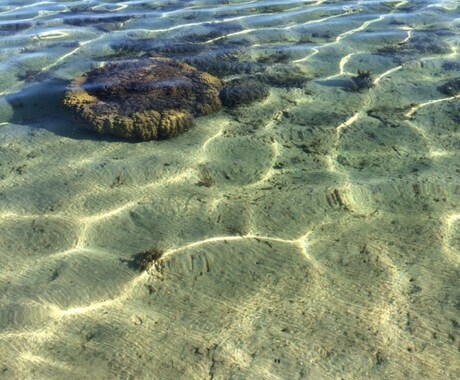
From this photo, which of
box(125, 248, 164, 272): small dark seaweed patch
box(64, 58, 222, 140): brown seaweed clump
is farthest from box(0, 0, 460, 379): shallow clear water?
box(64, 58, 222, 140): brown seaweed clump

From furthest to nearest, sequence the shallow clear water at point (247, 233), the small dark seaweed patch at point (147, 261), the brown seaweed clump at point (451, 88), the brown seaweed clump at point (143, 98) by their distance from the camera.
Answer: the brown seaweed clump at point (451, 88), the brown seaweed clump at point (143, 98), the small dark seaweed patch at point (147, 261), the shallow clear water at point (247, 233)

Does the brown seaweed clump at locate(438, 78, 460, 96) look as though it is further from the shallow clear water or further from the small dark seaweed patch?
the small dark seaweed patch

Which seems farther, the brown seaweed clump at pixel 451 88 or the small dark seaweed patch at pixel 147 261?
the brown seaweed clump at pixel 451 88

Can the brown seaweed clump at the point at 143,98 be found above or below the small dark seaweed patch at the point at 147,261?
→ above

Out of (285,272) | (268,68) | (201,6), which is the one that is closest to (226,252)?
(285,272)

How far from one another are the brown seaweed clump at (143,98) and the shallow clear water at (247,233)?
0.55 ft

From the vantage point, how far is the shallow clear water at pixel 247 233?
9.34ft

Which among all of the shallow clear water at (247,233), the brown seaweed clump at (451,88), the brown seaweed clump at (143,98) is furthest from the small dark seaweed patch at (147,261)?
the brown seaweed clump at (451,88)

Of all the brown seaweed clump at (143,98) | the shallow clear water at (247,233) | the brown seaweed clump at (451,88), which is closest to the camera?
the shallow clear water at (247,233)

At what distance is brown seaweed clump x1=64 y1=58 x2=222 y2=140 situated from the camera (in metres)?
4.97

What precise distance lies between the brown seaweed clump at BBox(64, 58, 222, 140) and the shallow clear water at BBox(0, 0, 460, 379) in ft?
0.55

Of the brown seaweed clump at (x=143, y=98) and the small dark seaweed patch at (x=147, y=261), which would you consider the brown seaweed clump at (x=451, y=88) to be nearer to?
the brown seaweed clump at (x=143, y=98)

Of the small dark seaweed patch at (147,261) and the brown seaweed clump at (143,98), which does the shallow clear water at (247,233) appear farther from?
the brown seaweed clump at (143,98)

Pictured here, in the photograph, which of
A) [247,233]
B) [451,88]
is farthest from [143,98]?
[451,88]
